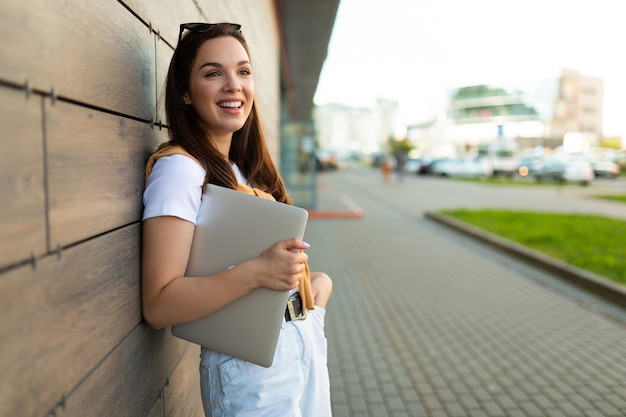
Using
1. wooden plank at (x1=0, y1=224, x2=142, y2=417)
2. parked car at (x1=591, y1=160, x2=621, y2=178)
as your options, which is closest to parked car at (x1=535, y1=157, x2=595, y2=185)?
parked car at (x1=591, y1=160, x2=621, y2=178)

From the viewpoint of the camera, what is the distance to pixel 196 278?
1.49 metres

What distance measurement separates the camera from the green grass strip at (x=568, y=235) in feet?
23.3

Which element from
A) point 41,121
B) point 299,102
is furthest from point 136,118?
point 299,102

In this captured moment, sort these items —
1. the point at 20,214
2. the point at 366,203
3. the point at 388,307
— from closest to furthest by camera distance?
1. the point at 20,214
2. the point at 388,307
3. the point at 366,203

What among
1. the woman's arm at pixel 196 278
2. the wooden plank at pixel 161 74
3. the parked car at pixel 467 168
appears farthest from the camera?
the parked car at pixel 467 168

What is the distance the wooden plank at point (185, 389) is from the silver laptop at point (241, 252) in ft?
1.93

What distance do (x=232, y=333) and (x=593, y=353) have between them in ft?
12.2

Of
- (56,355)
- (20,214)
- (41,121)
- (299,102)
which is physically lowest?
(56,355)

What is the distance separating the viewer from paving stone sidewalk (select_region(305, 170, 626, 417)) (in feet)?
11.2

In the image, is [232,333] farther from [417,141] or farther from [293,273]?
[417,141]

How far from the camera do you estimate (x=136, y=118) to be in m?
1.62

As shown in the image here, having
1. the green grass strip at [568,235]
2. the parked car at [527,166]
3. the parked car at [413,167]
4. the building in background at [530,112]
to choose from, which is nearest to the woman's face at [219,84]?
the green grass strip at [568,235]

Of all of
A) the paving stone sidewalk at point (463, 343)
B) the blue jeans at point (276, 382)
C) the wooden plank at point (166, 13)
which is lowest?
the paving stone sidewalk at point (463, 343)

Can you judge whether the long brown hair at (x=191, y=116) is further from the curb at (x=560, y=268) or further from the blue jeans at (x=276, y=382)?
the curb at (x=560, y=268)
